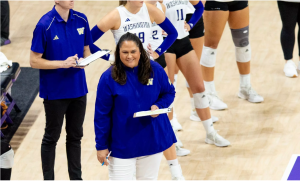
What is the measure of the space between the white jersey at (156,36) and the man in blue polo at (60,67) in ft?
2.03

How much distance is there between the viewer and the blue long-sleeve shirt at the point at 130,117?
3.33 meters

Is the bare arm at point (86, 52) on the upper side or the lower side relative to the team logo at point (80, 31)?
lower

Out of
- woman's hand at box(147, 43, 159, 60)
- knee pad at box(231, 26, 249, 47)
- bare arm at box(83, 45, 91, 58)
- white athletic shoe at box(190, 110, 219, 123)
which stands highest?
bare arm at box(83, 45, 91, 58)

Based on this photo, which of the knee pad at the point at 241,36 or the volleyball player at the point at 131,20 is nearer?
the volleyball player at the point at 131,20

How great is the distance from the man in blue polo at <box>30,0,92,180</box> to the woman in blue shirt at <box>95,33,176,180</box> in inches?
20.4

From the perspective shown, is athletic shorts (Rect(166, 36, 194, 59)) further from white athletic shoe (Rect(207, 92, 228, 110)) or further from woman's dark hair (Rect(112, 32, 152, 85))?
woman's dark hair (Rect(112, 32, 152, 85))

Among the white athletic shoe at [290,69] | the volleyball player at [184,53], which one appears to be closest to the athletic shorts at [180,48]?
the volleyball player at [184,53]

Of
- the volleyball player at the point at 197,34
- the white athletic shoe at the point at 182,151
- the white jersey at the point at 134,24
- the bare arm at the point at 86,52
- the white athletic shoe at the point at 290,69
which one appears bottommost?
the white athletic shoe at the point at 182,151

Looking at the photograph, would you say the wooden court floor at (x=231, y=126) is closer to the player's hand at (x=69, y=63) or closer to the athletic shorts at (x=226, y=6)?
the athletic shorts at (x=226, y=6)

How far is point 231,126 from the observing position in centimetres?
526

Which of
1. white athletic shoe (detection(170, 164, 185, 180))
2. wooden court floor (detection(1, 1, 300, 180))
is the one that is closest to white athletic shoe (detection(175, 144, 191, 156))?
wooden court floor (detection(1, 1, 300, 180))

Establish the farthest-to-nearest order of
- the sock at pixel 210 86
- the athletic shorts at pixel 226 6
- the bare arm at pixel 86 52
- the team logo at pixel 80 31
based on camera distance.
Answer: the sock at pixel 210 86, the athletic shorts at pixel 226 6, the bare arm at pixel 86 52, the team logo at pixel 80 31

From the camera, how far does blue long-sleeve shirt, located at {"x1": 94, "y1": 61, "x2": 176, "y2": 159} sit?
10.9ft

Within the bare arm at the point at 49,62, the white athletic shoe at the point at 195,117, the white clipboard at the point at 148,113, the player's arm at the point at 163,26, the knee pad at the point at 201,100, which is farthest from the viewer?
the white athletic shoe at the point at 195,117
